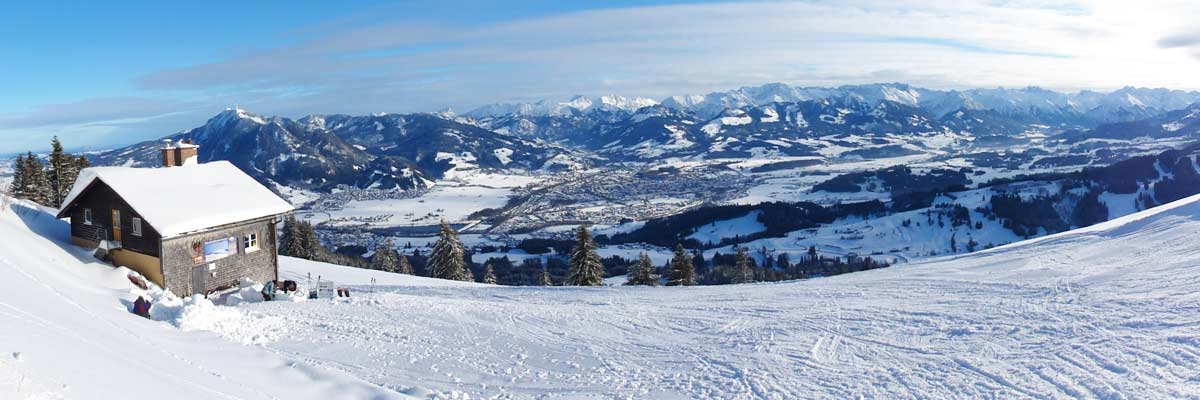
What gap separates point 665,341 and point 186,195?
17.8 m

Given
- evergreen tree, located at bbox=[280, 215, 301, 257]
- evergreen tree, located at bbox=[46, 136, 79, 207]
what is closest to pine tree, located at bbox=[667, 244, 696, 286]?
evergreen tree, located at bbox=[280, 215, 301, 257]

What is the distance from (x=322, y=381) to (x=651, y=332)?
785cm

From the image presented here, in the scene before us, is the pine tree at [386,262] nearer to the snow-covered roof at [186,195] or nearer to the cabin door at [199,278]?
the snow-covered roof at [186,195]

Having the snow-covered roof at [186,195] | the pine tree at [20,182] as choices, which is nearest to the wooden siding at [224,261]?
the snow-covered roof at [186,195]

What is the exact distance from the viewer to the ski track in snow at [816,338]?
11453 millimetres

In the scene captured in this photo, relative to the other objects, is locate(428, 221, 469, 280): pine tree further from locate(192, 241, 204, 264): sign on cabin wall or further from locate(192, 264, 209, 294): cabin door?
locate(192, 241, 204, 264): sign on cabin wall

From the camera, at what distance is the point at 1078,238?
2717 centimetres

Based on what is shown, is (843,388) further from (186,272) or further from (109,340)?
(186,272)

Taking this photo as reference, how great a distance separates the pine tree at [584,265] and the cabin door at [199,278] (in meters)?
22.6

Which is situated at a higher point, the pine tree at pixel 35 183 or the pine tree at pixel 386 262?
the pine tree at pixel 35 183

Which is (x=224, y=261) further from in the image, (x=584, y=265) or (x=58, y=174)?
(x=58, y=174)

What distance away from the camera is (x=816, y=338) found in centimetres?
1475

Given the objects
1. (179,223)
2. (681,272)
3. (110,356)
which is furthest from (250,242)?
(681,272)

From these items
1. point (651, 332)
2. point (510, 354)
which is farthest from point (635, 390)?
point (651, 332)
